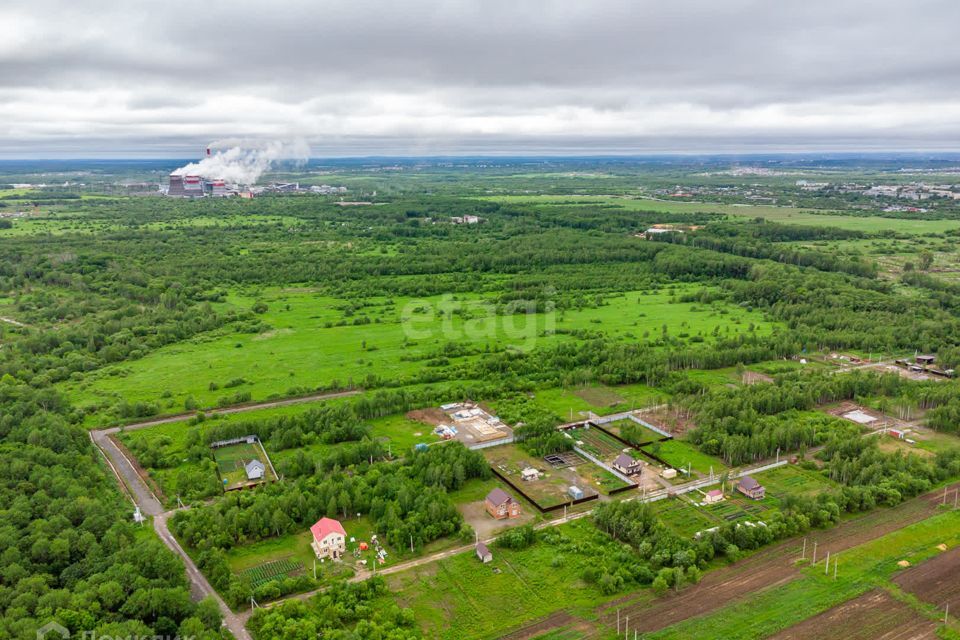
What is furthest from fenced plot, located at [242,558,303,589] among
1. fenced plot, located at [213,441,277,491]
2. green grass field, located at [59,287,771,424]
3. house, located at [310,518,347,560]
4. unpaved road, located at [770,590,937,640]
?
green grass field, located at [59,287,771,424]

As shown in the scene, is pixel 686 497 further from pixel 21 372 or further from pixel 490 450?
pixel 21 372

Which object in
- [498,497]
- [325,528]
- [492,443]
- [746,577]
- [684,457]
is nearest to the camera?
[746,577]

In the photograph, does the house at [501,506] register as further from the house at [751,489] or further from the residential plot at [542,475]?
the house at [751,489]

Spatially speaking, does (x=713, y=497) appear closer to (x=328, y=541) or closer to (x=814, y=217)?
(x=328, y=541)

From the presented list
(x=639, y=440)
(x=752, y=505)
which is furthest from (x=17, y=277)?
(x=752, y=505)

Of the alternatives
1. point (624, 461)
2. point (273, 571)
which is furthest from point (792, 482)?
point (273, 571)

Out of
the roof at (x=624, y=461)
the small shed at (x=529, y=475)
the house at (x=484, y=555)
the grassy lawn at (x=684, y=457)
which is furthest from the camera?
the grassy lawn at (x=684, y=457)

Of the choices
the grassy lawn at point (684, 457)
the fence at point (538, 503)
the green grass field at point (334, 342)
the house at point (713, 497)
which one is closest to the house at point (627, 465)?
the grassy lawn at point (684, 457)

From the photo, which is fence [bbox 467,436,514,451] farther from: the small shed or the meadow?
the meadow
